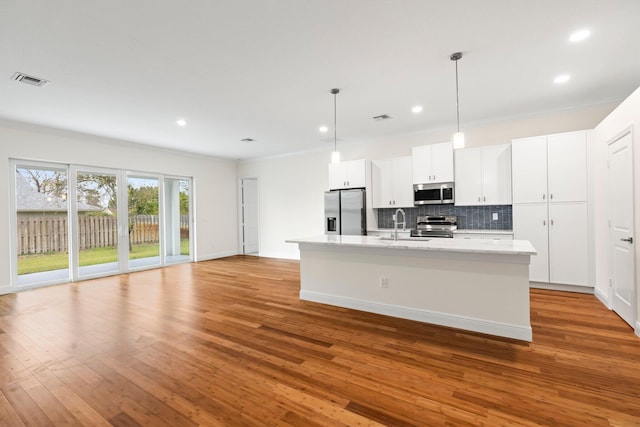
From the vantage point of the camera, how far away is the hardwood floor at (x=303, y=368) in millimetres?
1764

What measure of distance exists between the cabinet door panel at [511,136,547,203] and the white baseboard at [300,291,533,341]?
2498 mm

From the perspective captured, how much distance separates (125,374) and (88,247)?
4.57m

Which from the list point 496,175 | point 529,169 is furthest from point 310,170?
point 529,169

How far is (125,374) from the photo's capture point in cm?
224

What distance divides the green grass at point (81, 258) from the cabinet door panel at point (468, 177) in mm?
6567

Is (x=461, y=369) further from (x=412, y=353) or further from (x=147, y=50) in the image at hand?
(x=147, y=50)

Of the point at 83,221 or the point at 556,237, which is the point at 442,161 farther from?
the point at 83,221

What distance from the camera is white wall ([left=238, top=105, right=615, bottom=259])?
4.77m

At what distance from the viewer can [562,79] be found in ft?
11.4

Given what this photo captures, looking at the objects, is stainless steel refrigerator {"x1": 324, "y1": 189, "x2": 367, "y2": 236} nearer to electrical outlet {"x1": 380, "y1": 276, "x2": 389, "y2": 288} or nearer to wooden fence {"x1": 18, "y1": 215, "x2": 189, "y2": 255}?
electrical outlet {"x1": 380, "y1": 276, "x2": 389, "y2": 288}

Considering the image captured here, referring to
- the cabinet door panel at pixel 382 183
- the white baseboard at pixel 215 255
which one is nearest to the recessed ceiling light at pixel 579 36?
the cabinet door panel at pixel 382 183

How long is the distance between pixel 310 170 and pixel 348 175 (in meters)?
1.49

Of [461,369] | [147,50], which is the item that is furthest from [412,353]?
[147,50]

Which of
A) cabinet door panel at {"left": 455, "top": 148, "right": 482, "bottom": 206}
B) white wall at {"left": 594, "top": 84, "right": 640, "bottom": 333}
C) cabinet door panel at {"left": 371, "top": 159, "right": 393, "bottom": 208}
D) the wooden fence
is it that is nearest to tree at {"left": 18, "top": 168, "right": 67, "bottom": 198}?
the wooden fence
